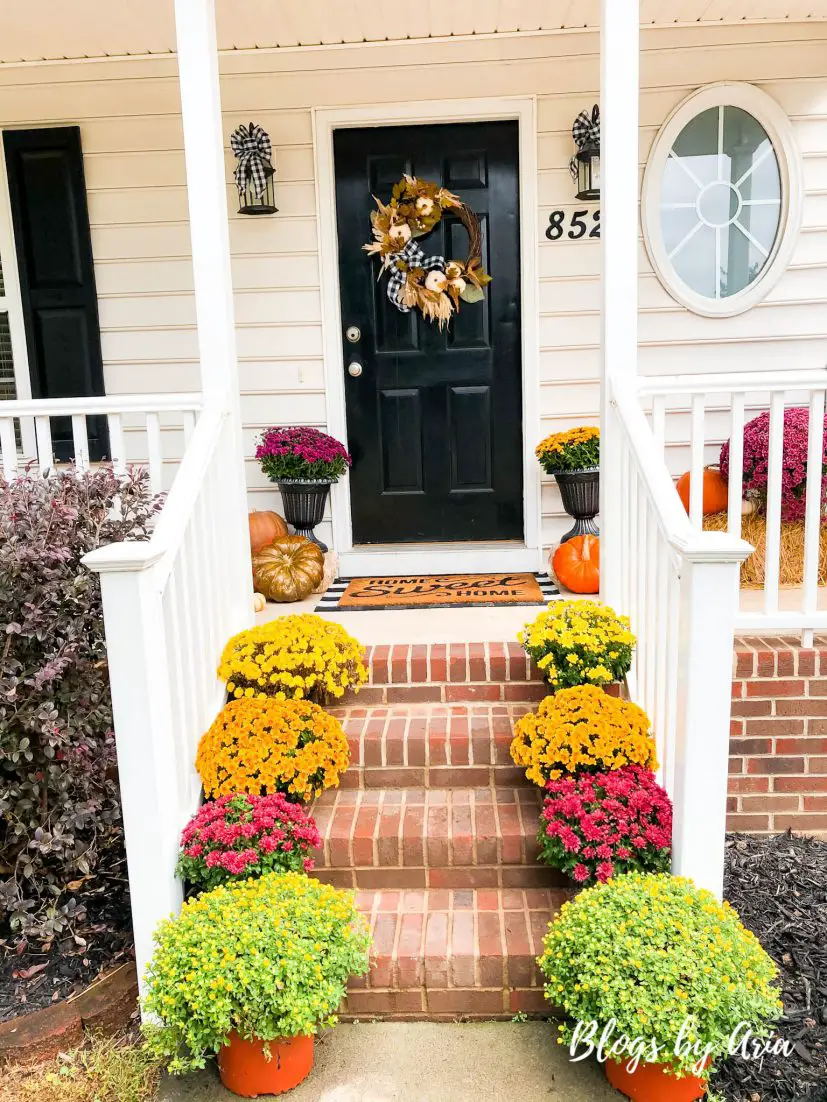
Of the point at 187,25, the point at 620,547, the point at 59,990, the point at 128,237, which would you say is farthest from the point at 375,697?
the point at 128,237

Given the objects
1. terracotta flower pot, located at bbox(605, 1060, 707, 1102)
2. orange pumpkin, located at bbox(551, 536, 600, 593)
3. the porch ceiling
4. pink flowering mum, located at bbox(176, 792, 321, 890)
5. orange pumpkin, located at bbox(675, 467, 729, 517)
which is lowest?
terracotta flower pot, located at bbox(605, 1060, 707, 1102)

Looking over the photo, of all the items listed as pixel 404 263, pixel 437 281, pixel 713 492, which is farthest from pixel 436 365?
pixel 713 492

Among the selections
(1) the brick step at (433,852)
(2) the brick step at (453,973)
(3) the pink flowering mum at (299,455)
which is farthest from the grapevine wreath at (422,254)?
(2) the brick step at (453,973)

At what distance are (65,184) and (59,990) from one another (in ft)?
11.8

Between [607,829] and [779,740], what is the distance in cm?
97

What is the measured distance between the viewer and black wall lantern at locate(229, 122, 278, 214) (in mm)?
4074

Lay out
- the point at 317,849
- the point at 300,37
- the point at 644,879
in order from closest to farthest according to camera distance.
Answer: the point at 644,879 → the point at 317,849 → the point at 300,37

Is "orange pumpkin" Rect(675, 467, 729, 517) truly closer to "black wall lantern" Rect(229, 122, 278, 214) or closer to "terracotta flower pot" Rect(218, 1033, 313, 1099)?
"black wall lantern" Rect(229, 122, 278, 214)

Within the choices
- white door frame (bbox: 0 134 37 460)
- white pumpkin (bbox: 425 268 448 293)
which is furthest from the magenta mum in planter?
white door frame (bbox: 0 134 37 460)

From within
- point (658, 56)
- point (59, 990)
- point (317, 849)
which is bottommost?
point (59, 990)

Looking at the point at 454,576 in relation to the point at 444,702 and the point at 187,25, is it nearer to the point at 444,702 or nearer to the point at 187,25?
the point at 444,702

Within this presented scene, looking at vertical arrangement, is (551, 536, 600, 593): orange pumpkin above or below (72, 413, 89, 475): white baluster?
below

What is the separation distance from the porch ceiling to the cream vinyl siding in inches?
3.1

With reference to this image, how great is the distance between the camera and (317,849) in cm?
244
